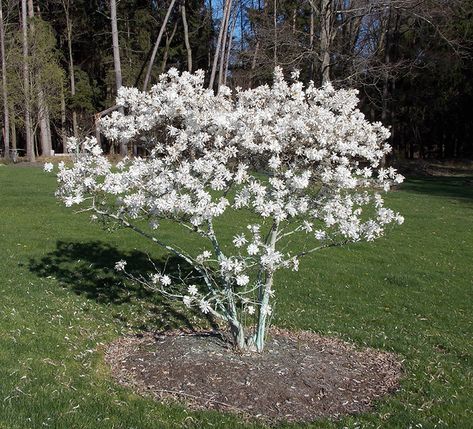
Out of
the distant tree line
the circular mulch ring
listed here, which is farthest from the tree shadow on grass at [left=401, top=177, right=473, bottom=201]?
the circular mulch ring

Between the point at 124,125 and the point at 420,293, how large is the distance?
572 centimetres

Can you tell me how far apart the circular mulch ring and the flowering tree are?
17.2 inches

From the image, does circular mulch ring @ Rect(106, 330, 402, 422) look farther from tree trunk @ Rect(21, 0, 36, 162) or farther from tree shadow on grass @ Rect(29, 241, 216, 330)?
tree trunk @ Rect(21, 0, 36, 162)

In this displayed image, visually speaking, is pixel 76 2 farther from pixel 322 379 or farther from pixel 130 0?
pixel 322 379

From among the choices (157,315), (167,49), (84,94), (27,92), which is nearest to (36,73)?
(27,92)

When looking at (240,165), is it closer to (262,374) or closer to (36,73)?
(262,374)

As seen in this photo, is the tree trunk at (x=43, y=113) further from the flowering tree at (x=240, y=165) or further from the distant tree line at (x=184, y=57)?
the flowering tree at (x=240, y=165)

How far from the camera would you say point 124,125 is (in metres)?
5.54

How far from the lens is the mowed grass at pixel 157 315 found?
4434 mm

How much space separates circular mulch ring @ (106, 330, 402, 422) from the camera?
4723mm

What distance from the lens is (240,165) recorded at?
16.3 ft

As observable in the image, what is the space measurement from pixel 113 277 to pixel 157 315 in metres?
1.73

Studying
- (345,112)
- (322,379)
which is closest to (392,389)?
(322,379)

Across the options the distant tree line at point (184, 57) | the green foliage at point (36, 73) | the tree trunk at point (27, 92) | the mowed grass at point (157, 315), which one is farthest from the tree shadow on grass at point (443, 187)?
the tree trunk at point (27, 92)
